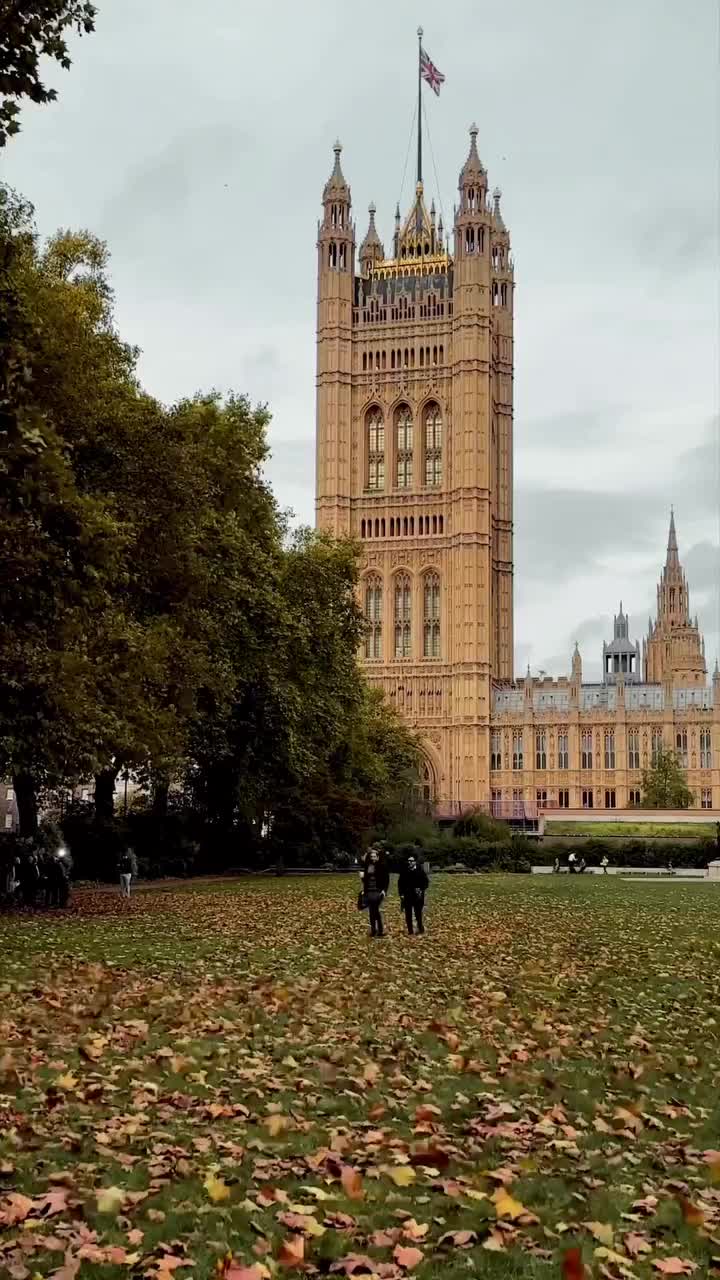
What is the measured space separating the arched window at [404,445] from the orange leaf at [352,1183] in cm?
11946

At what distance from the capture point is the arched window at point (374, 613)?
122562 mm

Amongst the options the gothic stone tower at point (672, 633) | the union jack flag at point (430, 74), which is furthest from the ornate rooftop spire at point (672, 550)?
the union jack flag at point (430, 74)

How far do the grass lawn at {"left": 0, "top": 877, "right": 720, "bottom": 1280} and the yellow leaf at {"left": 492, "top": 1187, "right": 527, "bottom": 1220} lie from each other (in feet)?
0.04

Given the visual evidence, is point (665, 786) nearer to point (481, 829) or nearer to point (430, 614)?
point (430, 614)

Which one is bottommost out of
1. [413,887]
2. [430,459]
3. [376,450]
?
[413,887]

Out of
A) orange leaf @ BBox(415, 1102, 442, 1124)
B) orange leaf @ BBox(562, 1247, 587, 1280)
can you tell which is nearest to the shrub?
orange leaf @ BBox(415, 1102, 442, 1124)

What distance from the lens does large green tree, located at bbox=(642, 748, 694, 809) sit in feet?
345

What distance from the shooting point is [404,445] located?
126 metres

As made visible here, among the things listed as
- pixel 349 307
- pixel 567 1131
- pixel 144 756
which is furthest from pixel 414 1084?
pixel 349 307

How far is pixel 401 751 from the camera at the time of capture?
89.5m

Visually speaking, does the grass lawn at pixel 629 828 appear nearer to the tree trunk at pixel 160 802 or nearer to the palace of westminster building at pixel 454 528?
the palace of westminster building at pixel 454 528

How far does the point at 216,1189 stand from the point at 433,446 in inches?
4749

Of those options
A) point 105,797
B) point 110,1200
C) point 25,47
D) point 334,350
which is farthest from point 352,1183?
point 334,350

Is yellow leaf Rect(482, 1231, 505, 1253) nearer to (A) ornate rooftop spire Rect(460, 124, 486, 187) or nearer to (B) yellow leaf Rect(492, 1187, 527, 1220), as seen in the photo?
(B) yellow leaf Rect(492, 1187, 527, 1220)
